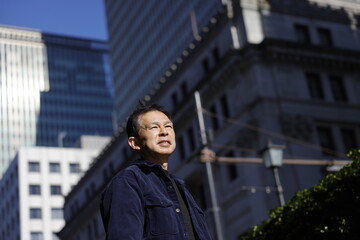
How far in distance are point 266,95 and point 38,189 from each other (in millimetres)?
59656

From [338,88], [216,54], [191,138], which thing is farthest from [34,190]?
[338,88]

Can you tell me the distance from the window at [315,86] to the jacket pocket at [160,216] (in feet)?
117

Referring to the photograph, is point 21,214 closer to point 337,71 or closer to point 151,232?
point 337,71

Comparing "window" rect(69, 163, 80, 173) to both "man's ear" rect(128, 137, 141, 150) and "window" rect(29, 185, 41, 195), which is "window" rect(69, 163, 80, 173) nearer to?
"window" rect(29, 185, 41, 195)

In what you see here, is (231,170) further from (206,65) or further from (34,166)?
(34,166)

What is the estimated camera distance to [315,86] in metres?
40.3

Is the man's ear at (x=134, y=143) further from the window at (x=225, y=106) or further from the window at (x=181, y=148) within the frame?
Result: the window at (x=181, y=148)

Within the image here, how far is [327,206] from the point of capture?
40.2ft

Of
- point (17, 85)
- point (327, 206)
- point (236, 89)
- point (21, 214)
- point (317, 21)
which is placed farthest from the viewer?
point (17, 85)

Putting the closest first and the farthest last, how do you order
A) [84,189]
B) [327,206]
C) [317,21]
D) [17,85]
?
[327,206], [317,21], [84,189], [17,85]

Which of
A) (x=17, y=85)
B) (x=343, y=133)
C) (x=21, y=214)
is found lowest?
(x=343, y=133)

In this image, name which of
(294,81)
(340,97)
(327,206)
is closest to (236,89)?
(294,81)

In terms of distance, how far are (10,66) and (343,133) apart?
10297cm

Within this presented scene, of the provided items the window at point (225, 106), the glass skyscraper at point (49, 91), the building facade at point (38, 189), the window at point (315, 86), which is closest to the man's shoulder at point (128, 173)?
the window at point (225, 106)
